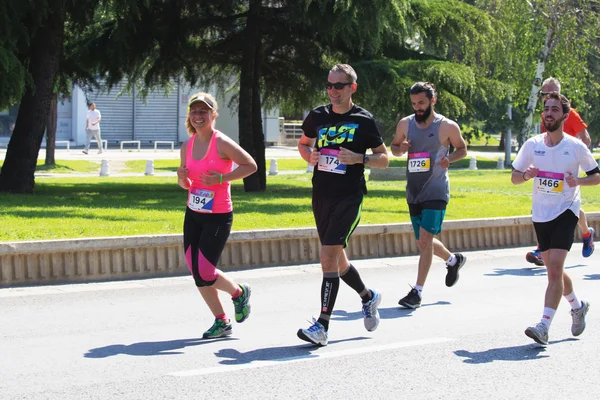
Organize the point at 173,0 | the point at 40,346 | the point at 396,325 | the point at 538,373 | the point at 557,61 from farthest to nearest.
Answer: the point at 557,61 → the point at 173,0 → the point at 396,325 → the point at 40,346 → the point at 538,373

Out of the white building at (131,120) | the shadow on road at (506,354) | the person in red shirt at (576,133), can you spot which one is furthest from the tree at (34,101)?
the white building at (131,120)

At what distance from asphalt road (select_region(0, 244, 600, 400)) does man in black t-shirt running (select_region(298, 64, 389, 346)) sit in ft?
1.68

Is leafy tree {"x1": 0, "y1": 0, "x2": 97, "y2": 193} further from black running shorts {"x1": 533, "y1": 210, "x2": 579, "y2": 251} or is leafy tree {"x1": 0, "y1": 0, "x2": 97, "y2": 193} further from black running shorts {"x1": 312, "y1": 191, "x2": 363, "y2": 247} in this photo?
black running shorts {"x1": 533, "y1": 210, "x2": 579, "y2": 251}

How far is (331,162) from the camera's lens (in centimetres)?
756

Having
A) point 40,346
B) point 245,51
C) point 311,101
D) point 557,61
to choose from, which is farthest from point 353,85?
point 557,61

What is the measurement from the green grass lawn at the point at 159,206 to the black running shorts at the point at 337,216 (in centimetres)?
429

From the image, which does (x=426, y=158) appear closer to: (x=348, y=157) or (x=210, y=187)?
(x=348, y=157)

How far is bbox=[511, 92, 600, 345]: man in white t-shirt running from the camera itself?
769 centimetres

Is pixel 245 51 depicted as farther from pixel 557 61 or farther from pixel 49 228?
pixel 557 61

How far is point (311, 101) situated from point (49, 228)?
12105 millimetres

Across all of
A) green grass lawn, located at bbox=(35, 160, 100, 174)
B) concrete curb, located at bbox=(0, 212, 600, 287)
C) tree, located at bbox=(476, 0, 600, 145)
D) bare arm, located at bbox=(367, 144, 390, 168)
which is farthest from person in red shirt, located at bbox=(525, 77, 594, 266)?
tree, located at bbox=(476, 0, 600, 145)

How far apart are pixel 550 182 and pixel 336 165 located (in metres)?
1.59

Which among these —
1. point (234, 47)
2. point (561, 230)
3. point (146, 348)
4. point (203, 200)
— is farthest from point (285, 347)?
point (234, 47)

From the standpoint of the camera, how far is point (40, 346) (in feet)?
24.5
